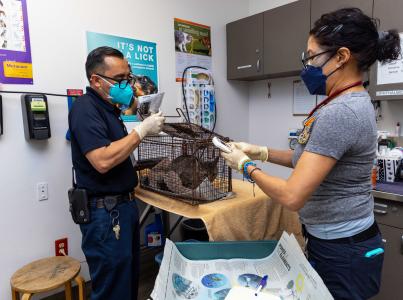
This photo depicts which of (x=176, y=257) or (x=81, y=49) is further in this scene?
(x=81, y=49)

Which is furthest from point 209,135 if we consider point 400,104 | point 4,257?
point 400,104

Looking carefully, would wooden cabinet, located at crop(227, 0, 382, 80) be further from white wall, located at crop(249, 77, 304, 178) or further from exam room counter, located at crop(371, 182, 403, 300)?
exam room counter, located at crop(371, 182, 403, 300)

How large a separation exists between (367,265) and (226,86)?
229 centimetres

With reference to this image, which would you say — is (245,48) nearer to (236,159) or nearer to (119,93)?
(119,93)

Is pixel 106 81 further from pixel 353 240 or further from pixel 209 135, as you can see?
pixel 353 240

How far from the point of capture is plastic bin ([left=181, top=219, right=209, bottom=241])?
2266 millimetres

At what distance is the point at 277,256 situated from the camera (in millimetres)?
963

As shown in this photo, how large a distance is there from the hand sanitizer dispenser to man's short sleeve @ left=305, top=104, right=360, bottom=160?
5.13ft

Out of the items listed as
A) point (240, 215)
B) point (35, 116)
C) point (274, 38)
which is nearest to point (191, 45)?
point (274, 38)

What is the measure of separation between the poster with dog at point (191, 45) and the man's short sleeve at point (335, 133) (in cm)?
189

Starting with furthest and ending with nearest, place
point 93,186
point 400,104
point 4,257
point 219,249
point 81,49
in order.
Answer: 1. point 400,104
2. point 81,49
3. point 4,257
4. point 93,186
5. point 219,249

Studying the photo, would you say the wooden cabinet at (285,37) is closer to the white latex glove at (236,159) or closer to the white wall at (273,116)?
the white wall at (273,116)

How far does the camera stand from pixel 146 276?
231 cm

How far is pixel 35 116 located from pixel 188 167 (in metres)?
1.02
